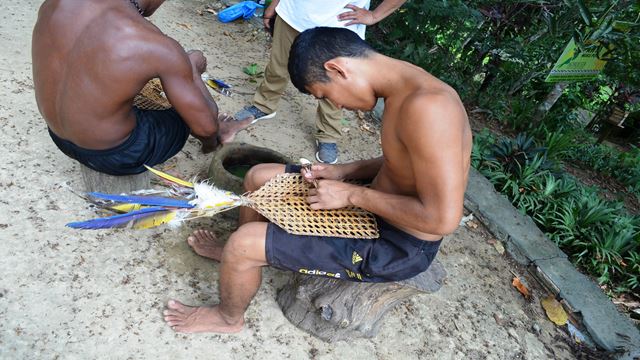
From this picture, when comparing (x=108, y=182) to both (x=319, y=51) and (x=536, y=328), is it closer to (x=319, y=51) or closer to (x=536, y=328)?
(x=319, y=51)

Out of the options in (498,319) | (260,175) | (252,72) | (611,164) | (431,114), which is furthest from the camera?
(611,164)

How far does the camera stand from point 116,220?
6.33 ft

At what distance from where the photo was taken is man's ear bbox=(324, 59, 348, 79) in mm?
1758

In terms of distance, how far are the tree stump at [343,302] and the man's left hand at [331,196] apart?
1.55ft

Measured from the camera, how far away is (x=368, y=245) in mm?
1964

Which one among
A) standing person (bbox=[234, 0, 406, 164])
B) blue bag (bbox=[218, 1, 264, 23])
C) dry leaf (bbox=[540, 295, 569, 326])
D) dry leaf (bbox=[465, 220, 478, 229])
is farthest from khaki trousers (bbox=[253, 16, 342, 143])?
blue bag (bbox=[218, 1, 264, 23])

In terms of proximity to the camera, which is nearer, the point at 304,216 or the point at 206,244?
the point at 304,216

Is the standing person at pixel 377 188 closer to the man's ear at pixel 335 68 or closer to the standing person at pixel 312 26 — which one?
the man's ear at pixel 335 68

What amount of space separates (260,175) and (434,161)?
3.26 feet

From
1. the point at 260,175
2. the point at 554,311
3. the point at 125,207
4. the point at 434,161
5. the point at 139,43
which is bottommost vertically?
the point at 554,311

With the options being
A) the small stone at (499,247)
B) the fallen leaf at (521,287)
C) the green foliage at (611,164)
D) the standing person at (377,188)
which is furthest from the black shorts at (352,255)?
the green foliage at (611,164)

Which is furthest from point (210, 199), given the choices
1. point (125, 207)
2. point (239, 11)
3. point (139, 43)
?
point (239, 11)

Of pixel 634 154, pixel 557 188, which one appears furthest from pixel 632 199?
pixel 557 188

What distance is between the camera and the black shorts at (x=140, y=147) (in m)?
2.26
